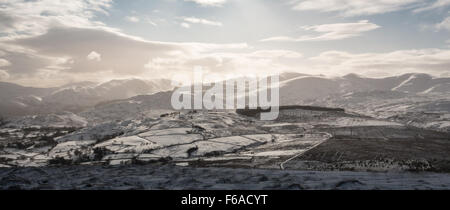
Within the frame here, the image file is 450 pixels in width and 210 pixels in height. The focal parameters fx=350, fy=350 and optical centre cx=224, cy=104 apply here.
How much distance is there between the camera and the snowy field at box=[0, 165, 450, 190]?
1005cm

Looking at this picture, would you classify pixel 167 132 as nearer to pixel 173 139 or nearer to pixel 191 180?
pixel 173 139

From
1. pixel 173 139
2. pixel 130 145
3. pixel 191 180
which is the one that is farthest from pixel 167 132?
pixel 191 180

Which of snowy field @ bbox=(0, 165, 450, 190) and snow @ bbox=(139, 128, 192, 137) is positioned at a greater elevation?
snowy field @ bbox=(0, 165, 450, 190)

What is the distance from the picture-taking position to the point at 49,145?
1886 inches

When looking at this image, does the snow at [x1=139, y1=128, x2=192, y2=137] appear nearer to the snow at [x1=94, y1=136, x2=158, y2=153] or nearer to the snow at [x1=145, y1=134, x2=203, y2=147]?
the snow at [x1=145, y1=134, x2=203, y2=147]

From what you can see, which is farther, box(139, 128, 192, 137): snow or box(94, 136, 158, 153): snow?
box(139, 128, 192, 137): snow

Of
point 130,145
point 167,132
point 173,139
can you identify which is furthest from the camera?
point 167,132

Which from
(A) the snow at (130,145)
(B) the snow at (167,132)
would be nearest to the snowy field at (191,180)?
(A) the snow at (130,145)

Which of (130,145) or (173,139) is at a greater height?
(173,139)

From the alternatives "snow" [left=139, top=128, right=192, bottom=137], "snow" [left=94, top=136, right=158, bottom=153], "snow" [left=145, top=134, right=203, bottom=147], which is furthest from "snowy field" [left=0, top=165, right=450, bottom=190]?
Result: "snow" [left=139, top=128, right=192, bottom=137]

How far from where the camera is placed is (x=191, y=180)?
35.7 ft
